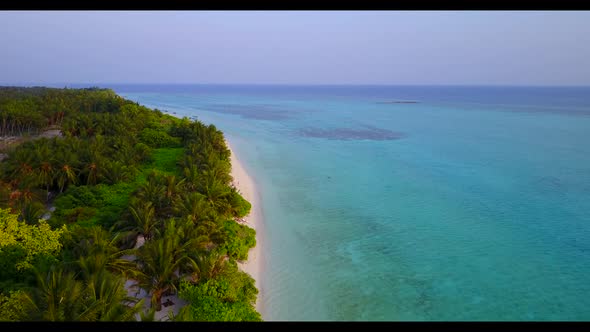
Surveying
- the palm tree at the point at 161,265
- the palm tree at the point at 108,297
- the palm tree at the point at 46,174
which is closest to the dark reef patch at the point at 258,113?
the palm tree at the point at 46,174

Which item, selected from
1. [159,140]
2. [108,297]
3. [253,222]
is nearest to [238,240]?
[253,222]

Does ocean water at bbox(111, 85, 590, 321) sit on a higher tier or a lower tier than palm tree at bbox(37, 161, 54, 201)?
lower

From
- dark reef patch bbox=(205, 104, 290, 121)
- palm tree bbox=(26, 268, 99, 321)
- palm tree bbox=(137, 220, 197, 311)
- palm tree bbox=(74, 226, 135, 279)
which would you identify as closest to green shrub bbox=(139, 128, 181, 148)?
palm tree bbox=(74, 226, 135, 279)

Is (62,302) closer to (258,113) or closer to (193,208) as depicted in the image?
(193,208)

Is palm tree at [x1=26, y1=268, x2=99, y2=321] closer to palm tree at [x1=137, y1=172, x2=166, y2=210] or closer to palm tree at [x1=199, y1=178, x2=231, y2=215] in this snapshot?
palm tree at [x1=137, y1=172, x2=166, y2=210]

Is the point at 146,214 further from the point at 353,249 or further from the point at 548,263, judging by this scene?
the point at 548,263
